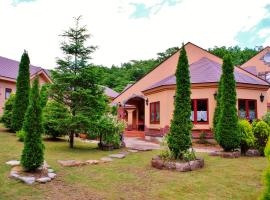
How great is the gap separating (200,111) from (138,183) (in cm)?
1098

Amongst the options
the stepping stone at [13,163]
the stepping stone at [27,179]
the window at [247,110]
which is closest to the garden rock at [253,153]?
the window at [247,110]

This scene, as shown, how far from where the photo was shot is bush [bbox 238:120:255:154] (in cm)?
1124

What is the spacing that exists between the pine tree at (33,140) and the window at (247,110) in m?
13.6

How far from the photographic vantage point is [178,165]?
27.3 ft

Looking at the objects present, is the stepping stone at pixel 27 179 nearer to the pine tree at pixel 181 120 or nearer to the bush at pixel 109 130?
the pine tree at pixel 181 120

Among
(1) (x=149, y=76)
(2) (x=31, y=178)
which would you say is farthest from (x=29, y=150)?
(1) (x=149, y=76)

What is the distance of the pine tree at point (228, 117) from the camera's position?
10992 millimetres

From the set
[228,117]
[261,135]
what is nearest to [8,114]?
[228,117]

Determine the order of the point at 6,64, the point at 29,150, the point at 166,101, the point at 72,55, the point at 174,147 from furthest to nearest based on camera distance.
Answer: the point at 6,64
the point at 166,101
the point at 72,55
the point at 174,147
the point at 29,150

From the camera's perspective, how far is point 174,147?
8.83 metres

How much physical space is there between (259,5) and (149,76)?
9898 mm

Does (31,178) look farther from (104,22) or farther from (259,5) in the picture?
(259,5)

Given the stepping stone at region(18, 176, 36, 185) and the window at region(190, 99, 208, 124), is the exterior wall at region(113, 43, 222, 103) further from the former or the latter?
the stepping stone at region(18, 176, 36, 185)

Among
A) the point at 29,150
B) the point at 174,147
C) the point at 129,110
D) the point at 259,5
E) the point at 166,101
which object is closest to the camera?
the point at 29,150
